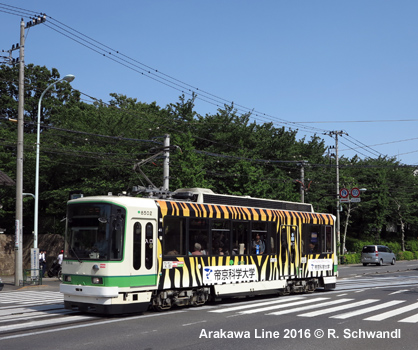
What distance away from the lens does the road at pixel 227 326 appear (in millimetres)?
10359

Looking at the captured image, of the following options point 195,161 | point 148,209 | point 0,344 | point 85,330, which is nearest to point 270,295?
point 148,209

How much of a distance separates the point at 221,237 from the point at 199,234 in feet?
3.36

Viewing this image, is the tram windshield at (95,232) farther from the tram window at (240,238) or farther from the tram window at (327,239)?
the tram window at (327,239)

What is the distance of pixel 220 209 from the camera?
687 inches

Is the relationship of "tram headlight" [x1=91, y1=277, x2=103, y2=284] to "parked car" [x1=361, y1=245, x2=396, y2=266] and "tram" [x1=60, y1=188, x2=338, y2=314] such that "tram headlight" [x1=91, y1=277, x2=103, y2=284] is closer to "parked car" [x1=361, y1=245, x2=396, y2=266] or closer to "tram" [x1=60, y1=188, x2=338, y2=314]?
"tram" [x1=60, y1=188, x2=338, y2=314]

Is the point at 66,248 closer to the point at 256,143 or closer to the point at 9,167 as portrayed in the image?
the point at 9,167

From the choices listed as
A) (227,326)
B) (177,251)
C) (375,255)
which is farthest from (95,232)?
(375,255)

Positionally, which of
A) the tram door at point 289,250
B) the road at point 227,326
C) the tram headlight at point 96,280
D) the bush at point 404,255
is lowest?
the bush at point 404,255

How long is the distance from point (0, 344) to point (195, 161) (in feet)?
82.5

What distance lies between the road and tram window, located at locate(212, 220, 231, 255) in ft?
5.35

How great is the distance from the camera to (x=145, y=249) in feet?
48.5

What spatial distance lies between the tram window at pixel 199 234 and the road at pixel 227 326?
1727mm

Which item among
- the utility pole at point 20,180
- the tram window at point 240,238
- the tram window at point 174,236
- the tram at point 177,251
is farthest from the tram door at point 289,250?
the utility pole at point 20,180

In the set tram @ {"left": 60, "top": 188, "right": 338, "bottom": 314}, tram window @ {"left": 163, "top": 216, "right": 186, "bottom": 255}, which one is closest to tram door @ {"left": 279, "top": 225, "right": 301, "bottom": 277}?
tram @ {"left": 60, "top": 188, "right": 338, "bottom": 314}
